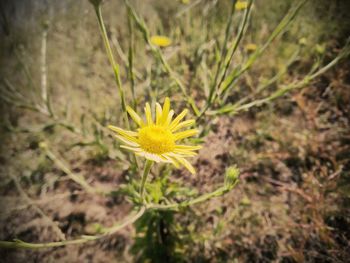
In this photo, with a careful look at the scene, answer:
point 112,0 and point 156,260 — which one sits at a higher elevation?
point 112,0

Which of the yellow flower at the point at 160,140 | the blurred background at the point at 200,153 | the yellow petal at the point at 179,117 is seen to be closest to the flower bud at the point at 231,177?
the yellow flower at the point at 160,140

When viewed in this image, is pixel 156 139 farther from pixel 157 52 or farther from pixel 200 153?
pixel 200 153

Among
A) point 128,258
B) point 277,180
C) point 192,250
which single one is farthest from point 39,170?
point 277,180

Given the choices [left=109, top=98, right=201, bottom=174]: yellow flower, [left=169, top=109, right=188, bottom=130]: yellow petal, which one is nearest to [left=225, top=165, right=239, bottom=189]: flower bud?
[left=109, top=98, right=201, bottom=174]: yellow flower

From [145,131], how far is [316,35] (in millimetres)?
2687

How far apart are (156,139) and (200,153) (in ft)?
4.11

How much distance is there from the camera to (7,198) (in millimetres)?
2320

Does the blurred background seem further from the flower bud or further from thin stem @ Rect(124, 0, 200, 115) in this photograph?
the flower bud

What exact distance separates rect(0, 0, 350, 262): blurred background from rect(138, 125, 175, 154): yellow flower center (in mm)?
417

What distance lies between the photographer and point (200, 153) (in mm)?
2383

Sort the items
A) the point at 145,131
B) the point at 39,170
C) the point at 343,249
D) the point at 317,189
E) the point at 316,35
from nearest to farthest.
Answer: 1. the point at 145,131
2. the point at 343,249
3. the point at 317,189
4. the point at 39,170
5. the point at 316,35

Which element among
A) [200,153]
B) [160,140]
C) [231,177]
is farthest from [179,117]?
[200,153]

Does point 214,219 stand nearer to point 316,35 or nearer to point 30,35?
Answer: point 316,35

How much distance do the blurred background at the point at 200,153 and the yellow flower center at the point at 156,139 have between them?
1.37 feet
